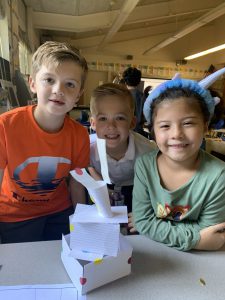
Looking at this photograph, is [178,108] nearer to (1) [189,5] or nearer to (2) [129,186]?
(2) [129,186]

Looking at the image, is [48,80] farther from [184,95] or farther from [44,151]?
[184,95]

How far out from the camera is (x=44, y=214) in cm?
118

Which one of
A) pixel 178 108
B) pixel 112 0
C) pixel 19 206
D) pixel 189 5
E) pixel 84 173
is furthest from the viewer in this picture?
pixel 189 5

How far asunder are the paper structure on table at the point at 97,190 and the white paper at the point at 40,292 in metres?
0.19

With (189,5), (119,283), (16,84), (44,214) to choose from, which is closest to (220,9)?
(189,5)

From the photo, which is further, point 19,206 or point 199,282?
point 19,206

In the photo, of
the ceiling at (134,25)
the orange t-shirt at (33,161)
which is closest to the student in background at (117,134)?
the orange t-shirt at (33,161)

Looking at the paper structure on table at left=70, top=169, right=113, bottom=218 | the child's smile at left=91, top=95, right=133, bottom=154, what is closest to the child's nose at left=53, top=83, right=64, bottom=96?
the child's smile at left=91, top=95, right=133, bottom=154

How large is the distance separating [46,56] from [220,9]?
15.7 ft

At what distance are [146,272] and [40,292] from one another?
10.1 inches

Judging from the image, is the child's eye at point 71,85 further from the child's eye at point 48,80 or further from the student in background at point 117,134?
the student in background at point 117,134

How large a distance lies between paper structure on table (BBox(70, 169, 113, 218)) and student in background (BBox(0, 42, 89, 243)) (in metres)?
0.45

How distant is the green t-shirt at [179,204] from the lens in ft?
2.70

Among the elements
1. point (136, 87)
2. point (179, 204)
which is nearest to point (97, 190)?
point (179, 204)
